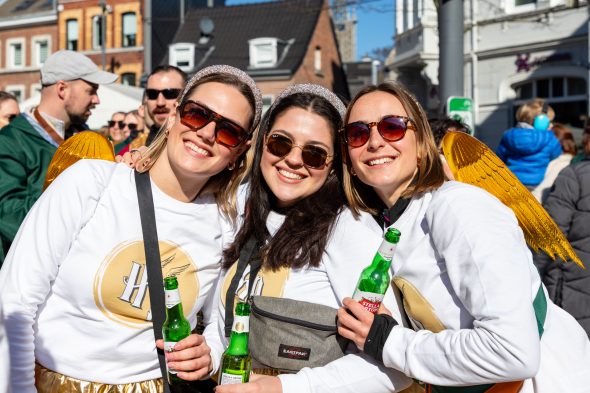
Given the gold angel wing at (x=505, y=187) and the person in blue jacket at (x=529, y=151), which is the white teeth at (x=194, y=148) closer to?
the gold angel wing at (x=505, y=187)

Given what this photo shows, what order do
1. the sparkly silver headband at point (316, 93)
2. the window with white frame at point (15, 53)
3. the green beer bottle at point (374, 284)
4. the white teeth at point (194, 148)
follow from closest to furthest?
the green beer bottle at point (374, 284) → the white teeth at point (194, 148) → the sparkly silver headband at point (316, 93) → the window with white frame at point (15, 53)

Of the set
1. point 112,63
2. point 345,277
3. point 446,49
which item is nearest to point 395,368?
point 345,277

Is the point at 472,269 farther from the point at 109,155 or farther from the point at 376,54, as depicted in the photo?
the point at 376,54

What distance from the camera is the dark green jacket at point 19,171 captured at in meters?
3.50

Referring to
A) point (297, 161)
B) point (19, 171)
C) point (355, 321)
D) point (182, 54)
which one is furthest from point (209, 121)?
point (182, 54)

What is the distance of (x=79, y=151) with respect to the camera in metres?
3.01

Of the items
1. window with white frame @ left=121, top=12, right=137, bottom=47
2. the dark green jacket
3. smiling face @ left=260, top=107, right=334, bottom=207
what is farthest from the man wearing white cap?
window with white frame @ left=121, top=12, right=137, bottom=47

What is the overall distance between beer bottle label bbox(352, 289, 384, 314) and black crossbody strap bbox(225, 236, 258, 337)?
53cm

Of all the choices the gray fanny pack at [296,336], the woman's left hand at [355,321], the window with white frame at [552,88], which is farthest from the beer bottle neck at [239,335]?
the window with white frame at [552,88]

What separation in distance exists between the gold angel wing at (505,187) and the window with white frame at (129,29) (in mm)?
32349

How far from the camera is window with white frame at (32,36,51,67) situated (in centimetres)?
3422

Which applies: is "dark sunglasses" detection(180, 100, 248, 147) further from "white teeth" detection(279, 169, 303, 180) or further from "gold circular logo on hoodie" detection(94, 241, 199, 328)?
"gold circular logo on hoodie" detection(94, 241, 199, 328)

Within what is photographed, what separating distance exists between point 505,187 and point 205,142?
131 cm

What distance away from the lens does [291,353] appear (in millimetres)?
2201
